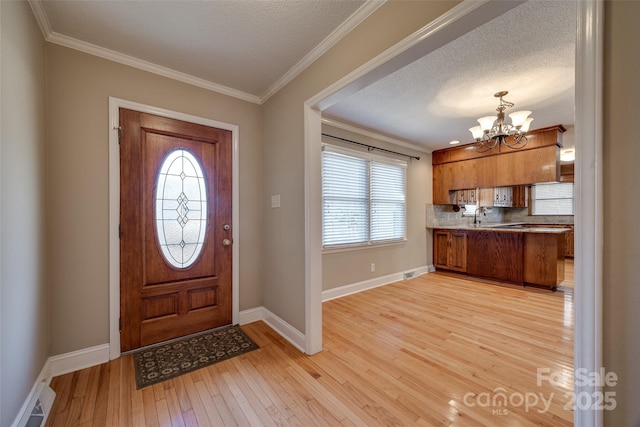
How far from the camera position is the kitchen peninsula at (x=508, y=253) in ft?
12.7

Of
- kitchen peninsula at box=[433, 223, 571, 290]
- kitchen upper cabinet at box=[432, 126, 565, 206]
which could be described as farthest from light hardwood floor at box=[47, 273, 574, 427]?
kitchen upper cabinet at box=[432, 126, 565, 206]

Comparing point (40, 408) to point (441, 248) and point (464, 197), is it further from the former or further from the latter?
point (464, 197)

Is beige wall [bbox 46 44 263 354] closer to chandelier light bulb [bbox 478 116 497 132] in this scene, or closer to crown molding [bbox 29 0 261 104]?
crown molding [bbox 29 0 261 104]

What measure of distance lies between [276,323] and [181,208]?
5.01ft

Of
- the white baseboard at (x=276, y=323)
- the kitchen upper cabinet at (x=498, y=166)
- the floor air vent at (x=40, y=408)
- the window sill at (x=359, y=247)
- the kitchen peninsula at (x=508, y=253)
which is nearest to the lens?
the floor air vent at (x=40, y=408)

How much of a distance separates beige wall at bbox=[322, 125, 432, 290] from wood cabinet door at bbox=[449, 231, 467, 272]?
0.47m

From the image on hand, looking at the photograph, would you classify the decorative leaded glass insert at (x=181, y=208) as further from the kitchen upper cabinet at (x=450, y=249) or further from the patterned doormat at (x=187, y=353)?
the kitchen upper cabinet at (x=450, y=249)

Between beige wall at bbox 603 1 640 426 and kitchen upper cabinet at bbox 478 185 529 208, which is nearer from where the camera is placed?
beige wall at bbox 603 1 640 426

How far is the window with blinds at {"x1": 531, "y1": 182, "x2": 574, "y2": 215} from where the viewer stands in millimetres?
6617

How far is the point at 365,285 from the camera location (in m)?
4.09

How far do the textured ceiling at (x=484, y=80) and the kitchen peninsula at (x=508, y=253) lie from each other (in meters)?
1.80

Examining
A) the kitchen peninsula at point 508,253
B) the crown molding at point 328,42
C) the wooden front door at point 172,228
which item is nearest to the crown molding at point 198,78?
the crown molding at point 328,42

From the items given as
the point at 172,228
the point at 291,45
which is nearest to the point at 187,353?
the point at 172,228

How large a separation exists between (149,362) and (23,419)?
0.70 metres
